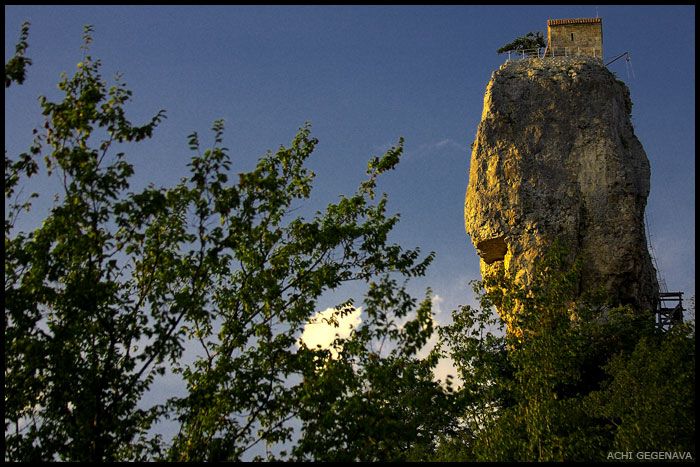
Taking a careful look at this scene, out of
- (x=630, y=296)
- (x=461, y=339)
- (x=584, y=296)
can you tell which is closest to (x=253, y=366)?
(x=461, y=339)

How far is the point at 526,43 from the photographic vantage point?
38.4 metres

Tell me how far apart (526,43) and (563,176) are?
926cm

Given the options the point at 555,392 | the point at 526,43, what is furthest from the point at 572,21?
the point at 555,392

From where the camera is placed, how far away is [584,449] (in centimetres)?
1602

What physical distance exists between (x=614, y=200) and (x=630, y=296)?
3.95 meters

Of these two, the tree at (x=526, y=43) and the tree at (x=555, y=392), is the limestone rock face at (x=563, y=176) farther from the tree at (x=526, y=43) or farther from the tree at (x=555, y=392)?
the tree at (x=555, y=392)

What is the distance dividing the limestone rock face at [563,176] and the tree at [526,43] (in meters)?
2.48

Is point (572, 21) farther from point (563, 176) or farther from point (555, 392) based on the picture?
point (555, 392)

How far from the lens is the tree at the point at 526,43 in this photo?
38.1m

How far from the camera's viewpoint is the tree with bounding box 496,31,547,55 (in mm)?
38125

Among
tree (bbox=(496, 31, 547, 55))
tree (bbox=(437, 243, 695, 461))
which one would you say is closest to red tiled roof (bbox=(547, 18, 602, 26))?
tree (bbox=(496, 31, 547, 55))

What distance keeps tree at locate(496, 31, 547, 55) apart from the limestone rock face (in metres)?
2.48

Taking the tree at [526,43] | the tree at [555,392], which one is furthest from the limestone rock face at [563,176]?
the tree at [555,392]

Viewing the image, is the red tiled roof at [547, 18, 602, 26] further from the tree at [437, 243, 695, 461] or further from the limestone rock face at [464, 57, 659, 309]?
the tree at [437, 243, 695, 461]
